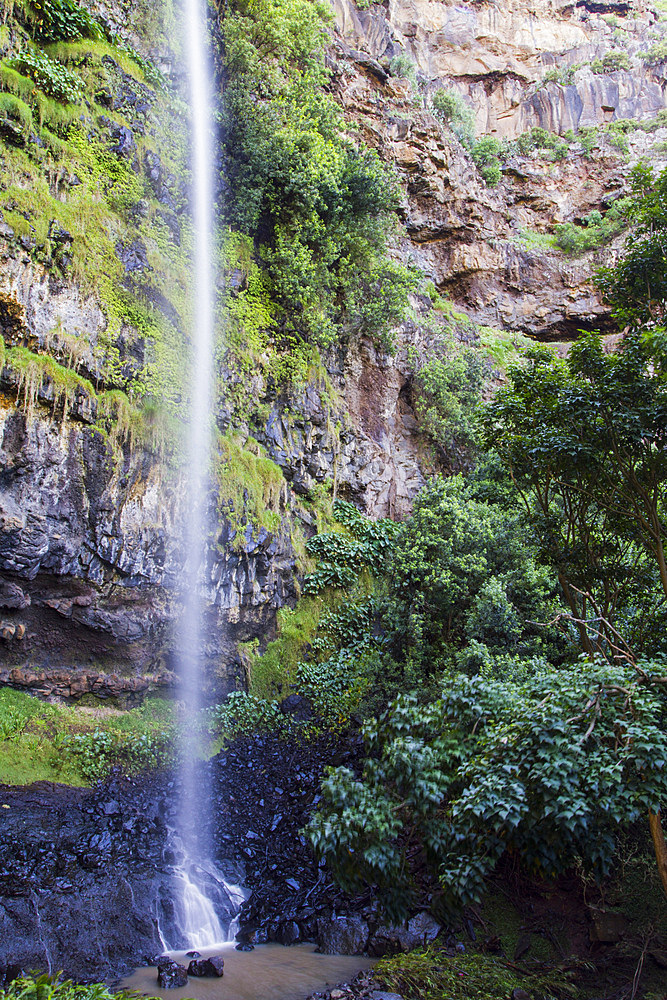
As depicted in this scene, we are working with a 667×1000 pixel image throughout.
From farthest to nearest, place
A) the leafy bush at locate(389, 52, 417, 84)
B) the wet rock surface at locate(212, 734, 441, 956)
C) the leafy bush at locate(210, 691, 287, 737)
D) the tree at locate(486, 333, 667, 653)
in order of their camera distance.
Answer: the leafy bush at locate(389, 52, 417, 84) < the leafy bush at locate(210, 691, 287, 737) < the wet rock surface at locate(212, 734, 441, 956) < the tree at locate(486, 333, 667, 653)

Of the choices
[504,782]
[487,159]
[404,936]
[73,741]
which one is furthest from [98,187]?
[487,159]

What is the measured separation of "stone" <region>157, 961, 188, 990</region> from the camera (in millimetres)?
6055

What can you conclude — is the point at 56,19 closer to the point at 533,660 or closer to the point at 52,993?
the point at 533,660

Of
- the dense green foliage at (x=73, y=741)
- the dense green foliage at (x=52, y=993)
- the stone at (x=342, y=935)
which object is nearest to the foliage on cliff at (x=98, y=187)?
the dense green foliage at (x=73, y=741)

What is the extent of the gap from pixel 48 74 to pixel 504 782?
13402mm

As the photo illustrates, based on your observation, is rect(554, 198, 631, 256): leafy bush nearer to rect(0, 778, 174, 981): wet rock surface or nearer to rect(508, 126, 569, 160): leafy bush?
rect(508, 126, 569, 160): leafy bush

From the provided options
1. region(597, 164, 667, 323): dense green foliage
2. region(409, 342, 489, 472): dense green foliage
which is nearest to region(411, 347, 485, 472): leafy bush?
region(409, 342, 489, 472): dense green foliage

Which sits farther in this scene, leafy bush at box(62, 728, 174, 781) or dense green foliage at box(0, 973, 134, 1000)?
leafy bush at box(62, 728, 174, 781)

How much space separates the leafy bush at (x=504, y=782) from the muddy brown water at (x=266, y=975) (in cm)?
197

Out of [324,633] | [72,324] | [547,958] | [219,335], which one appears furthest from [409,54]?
[547,958]

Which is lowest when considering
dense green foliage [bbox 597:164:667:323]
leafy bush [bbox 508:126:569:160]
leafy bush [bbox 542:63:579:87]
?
dense green foliage [bbox 597:164:667:323]

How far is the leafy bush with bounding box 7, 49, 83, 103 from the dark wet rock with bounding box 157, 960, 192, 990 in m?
13.8

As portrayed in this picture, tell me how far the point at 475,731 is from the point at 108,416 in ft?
25.4

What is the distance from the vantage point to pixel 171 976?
612cm
